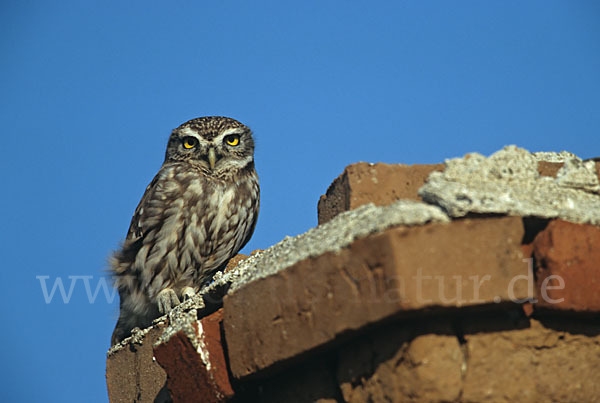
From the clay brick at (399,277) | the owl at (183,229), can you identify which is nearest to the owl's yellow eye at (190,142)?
the owl at (183,229)

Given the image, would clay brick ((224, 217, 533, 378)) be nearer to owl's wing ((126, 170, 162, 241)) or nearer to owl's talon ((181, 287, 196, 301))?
owl's talon ((181, 287, 196, 301))

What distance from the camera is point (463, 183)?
8.66 ft

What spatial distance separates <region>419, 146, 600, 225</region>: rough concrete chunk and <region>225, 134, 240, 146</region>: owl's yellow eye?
3.32 meters

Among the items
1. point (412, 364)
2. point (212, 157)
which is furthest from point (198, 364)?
point (212, 157)

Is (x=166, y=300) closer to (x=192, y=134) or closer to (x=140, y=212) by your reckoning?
(x=140, y=212)

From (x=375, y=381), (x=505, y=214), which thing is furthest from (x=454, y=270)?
(x=375, y=381)

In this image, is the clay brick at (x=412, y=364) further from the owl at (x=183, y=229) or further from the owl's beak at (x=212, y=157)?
the owl's beak at (x=212, y=157)

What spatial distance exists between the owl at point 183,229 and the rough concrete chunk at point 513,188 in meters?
2.84

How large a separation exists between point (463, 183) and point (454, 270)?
0.42 meters

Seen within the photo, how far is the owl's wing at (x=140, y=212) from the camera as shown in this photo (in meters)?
5.26

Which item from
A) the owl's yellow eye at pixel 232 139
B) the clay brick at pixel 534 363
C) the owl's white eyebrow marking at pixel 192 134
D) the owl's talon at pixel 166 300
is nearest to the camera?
the clay brick at pixel 534 363

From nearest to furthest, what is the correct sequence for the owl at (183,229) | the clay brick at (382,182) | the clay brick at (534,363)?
1. the clay brick at (534,363)
2. the clay brick at (382,182)
3. the owl at (183,229)

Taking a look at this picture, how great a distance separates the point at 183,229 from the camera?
16.9ft

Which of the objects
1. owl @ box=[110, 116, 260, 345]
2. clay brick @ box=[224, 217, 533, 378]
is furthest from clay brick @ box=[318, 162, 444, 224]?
owl @ box=[110, 116, 260, 345]
